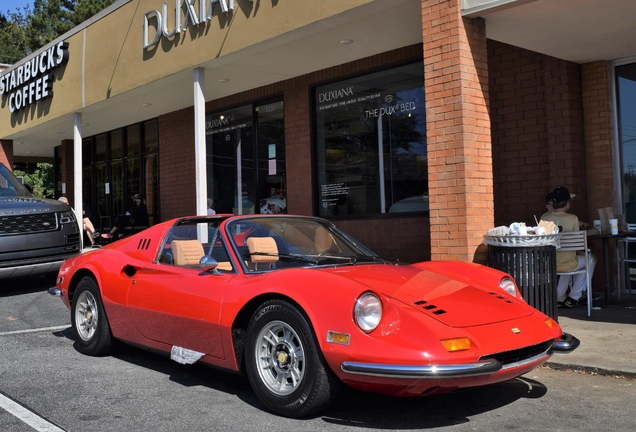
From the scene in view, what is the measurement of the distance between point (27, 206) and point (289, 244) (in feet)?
19.7

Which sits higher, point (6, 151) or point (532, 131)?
point (6, 151)

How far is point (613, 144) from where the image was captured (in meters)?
8.45

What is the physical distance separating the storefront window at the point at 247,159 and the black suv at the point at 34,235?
3.78 meters

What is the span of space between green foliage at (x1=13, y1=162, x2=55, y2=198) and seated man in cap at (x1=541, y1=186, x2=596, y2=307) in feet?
129

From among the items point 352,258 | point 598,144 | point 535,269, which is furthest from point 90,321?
point 598,144

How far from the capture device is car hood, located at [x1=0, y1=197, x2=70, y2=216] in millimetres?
8863

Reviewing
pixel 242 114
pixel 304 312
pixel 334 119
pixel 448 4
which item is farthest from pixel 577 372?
pixel 242 114

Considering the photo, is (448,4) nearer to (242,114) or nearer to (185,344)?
(185,344)

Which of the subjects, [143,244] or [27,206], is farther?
[27,206]

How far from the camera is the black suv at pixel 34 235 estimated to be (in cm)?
873

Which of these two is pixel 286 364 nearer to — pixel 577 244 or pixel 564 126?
pixel 577 244

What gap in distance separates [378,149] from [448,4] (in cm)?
371

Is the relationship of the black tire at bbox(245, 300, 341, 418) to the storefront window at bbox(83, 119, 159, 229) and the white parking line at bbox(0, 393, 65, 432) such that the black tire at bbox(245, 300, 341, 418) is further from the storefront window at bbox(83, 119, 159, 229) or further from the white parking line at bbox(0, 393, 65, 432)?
the storefront window at bbox(83, 119, 159, 229)

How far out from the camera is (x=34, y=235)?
354 inches
